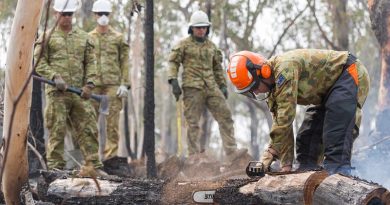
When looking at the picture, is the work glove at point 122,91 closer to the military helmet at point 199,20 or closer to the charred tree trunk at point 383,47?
the military helmet at point 199,20

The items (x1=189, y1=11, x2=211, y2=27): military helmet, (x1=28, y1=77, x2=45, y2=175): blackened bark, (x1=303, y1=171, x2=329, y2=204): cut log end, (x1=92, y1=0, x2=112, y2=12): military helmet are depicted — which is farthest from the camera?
(x1=189, y1=11, x2=211, y2=27): military helmet

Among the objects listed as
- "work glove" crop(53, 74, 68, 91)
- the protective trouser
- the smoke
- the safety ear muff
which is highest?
the safety ear muff

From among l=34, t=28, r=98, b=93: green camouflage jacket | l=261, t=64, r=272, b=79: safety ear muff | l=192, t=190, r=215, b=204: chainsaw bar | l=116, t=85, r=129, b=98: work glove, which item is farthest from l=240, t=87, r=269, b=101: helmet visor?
l=116, t=85, r=129, b=98: work glove

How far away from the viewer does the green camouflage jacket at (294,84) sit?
19.6 ft

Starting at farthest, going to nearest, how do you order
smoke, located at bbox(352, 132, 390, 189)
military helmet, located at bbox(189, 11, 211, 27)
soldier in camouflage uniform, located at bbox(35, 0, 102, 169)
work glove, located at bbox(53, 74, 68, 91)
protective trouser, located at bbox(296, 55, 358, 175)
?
military helmet, located at bbox(189, 11, 211, 27) < smoke, located at bbox(352, 132, 390, 189) < soldier in camouflage uniform, located at bbox(35, 0, 102, 169) < work glove, located at bbox(53, 74, 68, 91) < protective trouser, located at bbox(296, 55, 358, 175)

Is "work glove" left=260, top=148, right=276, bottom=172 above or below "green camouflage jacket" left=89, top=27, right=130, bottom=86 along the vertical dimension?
below

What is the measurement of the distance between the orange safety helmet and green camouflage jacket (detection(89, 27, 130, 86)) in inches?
182

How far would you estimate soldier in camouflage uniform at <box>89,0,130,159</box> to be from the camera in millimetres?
10320

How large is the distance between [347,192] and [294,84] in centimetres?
127

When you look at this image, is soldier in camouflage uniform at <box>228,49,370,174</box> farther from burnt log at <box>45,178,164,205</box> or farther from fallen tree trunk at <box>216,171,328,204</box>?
burnt log at <box>45,178,164,205</box>

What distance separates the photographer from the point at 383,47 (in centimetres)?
1183

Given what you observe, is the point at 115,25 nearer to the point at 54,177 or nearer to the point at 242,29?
the point at 242,29

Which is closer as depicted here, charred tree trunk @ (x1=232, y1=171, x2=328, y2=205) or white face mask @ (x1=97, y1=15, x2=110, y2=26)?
charred tree trunk @ (x1=232, y1=171, x2=328, y2=205)

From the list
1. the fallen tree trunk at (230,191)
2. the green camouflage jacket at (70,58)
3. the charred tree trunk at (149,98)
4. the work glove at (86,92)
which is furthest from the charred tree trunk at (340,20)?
the fallen tree trunk at (230,191)
